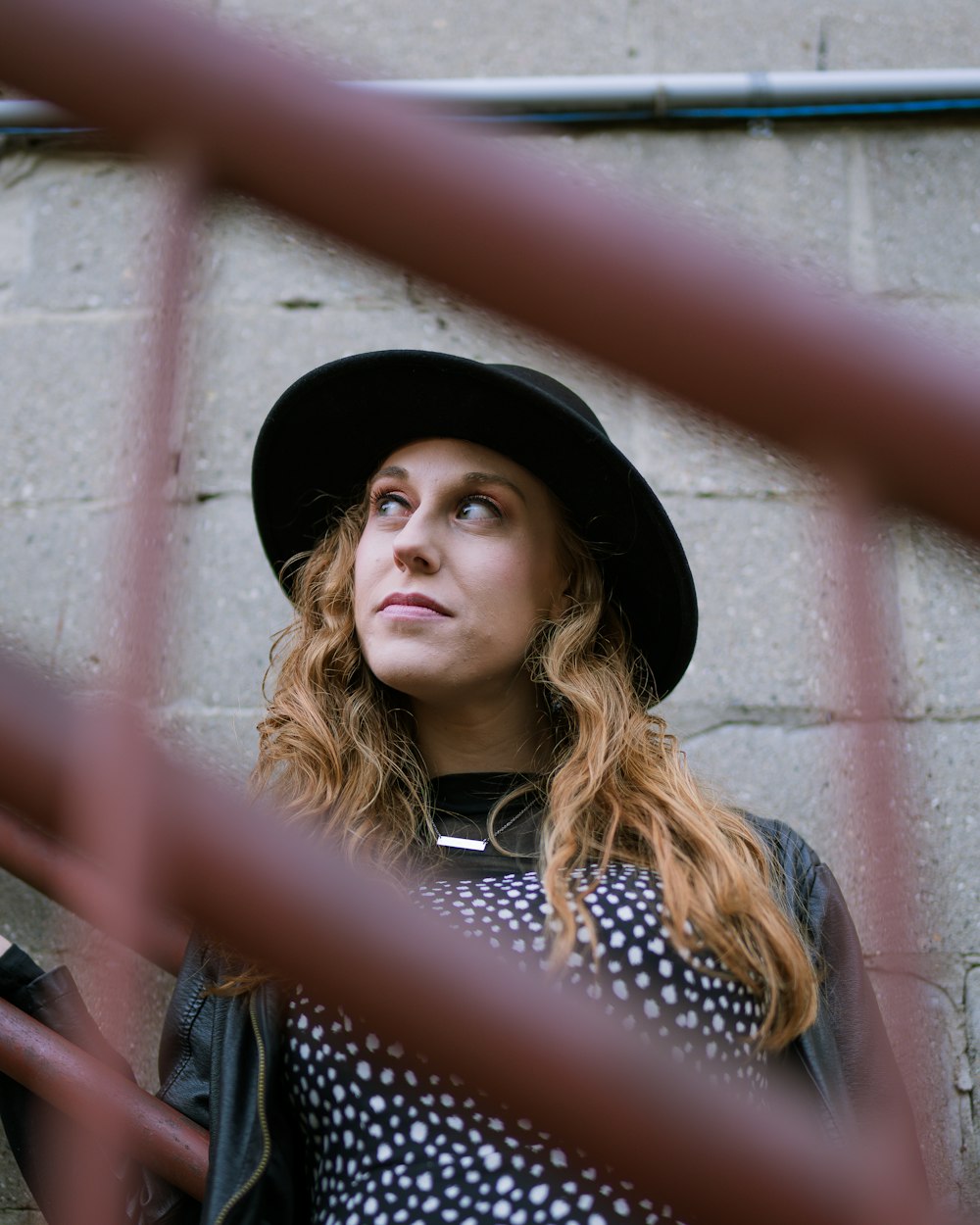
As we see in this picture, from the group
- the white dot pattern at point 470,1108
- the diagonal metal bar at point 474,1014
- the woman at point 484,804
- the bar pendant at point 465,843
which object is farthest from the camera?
the bar pendant at point 465,843

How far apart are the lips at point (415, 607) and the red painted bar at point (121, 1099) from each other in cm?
61

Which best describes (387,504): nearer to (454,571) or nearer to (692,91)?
(454,571)

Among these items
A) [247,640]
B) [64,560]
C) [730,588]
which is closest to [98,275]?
[64,560]

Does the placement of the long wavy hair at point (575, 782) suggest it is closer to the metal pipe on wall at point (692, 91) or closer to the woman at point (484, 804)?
the woman at point (484, 804)

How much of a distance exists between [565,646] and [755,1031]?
1.75ft

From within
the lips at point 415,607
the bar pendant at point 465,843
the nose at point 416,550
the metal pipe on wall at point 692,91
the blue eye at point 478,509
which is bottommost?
the bar pendant at point 465,843

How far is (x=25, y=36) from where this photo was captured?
500 millimetres

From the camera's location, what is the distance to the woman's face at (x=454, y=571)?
1569 millimetres

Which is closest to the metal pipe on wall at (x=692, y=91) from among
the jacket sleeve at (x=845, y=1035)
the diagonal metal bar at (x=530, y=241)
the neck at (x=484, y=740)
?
the neck at (x=484, y=740)

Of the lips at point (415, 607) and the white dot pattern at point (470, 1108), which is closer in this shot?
the white dot pattern at point (470, 1108)

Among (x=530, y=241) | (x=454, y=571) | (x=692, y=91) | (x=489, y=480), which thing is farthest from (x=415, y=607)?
(x=692, y=91)

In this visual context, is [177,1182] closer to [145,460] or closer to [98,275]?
[145,460]

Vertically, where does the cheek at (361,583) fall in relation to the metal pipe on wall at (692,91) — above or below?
below

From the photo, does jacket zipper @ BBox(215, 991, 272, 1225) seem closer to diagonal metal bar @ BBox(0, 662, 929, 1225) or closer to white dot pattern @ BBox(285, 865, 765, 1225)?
white dot pattern @ BBox(285, 865, 765, 1225)
